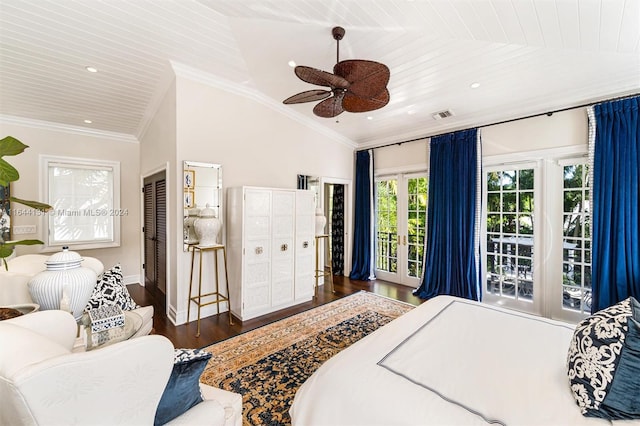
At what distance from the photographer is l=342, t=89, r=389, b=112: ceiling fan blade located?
228 centimetres

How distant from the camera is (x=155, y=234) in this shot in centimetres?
405

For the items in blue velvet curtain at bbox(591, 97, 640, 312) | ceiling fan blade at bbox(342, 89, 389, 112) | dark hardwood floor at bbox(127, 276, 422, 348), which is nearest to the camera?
ceiling fan blade at bbox(342, 89, 389, 112)

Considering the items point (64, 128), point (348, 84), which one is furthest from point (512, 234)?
point (64, 128)

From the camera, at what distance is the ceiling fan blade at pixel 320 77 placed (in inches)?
75.5

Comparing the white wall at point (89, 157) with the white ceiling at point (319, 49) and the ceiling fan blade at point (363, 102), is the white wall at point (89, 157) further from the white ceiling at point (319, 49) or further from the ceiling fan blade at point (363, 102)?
the ceiling fan blade at point (363, 102)

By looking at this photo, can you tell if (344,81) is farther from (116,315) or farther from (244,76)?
(116,315)

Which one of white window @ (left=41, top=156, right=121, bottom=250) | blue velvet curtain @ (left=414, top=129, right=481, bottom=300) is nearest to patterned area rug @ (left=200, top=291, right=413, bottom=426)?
blue velvet curtain @ (left=414, top=129, right=481, bottom=300)

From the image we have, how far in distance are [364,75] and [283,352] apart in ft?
8.37

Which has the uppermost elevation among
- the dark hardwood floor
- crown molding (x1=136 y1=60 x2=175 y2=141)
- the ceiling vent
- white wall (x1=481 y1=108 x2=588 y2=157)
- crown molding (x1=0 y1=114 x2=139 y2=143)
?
crown molding (x1=136 y1=60 x2=175 y2=141)

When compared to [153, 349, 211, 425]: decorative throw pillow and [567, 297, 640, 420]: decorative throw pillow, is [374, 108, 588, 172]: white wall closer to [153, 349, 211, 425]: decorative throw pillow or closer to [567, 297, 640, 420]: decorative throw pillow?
[567, 297, 640, 420]: decorative throw pillow

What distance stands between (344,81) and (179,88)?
2.19 metres

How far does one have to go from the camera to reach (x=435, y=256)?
13.9ft

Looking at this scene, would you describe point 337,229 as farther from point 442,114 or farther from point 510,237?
point 510,237

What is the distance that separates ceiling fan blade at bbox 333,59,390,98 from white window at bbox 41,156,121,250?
444cm
